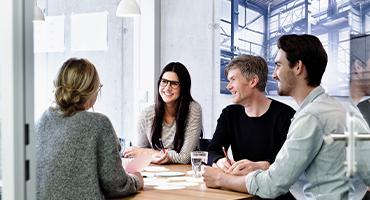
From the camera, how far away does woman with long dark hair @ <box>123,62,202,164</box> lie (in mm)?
2650

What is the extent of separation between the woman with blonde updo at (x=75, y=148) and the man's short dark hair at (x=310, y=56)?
89 centimetres

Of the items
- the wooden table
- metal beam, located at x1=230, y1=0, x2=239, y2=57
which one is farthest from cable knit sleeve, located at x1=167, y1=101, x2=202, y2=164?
metal beam, located at x1=230, y1=0, x2=239, y2=57

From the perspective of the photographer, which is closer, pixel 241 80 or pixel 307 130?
pixel 307 130

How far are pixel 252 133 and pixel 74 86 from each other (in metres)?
1.20

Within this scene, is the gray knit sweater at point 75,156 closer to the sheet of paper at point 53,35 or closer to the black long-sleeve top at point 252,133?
the black long-sleeve top at point 252,133

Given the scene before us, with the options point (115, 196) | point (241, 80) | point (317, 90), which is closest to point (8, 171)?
point (115, 196)

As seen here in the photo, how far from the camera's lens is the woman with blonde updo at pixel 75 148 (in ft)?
4.57

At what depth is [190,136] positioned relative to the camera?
2645mm

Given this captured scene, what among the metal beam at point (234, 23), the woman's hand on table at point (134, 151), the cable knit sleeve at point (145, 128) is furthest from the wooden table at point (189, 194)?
the metal beam at point (234, 23)

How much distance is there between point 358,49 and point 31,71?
857 millimetres

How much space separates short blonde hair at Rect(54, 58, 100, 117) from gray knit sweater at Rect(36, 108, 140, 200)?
45 millimetres

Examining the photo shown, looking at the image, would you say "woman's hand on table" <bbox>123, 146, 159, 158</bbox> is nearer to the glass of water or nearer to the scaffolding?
the glass of water

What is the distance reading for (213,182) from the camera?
1756 mm

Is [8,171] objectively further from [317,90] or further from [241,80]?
[241,80]
